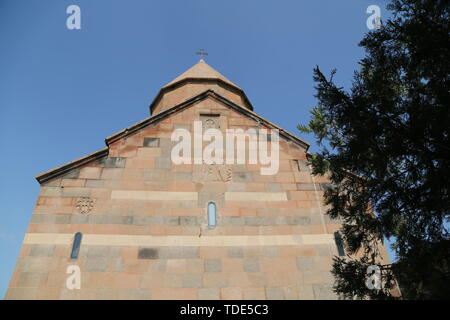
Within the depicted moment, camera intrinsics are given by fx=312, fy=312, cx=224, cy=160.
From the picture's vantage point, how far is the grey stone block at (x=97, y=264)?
6.18 metres

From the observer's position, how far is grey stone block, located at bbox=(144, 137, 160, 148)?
25.8ft

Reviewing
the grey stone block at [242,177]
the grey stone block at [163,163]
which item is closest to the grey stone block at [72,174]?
the grey stone block at [163,163]

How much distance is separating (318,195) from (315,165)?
4.50 feet

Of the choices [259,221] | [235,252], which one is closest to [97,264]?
[235,252]

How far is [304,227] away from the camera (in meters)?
7.09

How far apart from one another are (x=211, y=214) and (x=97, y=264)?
2537 millimetres

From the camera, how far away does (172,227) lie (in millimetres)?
6797

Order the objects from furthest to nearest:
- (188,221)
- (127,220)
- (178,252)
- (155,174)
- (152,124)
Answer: (152,124) → (155,174) → (188,221) → (127,220) → (178,252)

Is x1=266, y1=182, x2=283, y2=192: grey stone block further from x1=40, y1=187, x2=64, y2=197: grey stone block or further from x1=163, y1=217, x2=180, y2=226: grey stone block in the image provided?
x1=40, y1=187, x2=64, y2=197: grey stone block

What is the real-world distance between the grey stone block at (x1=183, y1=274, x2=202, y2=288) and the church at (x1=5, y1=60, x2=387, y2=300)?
2 cm

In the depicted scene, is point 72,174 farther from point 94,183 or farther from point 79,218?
point 79,218

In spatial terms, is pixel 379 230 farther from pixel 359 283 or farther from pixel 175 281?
pixel 175 281
